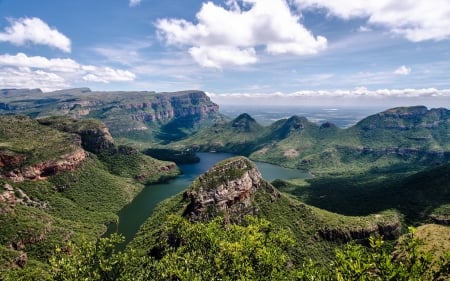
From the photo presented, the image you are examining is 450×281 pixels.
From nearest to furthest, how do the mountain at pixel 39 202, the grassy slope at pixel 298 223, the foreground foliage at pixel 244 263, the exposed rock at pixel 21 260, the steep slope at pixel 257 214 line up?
1. the foreground foliage at pixel 244 263
2. the exposed rock at pixel 21 260
3. the mountain at pixel 39 202
4. the grassy slope at pixel 298 223
5. the steep slope at pixel 257 214

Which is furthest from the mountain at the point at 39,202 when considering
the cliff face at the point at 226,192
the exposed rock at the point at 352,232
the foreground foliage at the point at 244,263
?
the exposed rock at the point at 352,232

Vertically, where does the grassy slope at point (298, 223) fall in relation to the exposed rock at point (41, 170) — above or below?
below

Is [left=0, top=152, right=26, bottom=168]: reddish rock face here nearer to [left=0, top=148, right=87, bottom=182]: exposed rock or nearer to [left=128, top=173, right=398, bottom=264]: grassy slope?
[left=0, top=148, right=87, bottom=182]: exposed rock

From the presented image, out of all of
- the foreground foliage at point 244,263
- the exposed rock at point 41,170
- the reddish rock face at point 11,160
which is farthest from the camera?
the exposed rock at point 41,170

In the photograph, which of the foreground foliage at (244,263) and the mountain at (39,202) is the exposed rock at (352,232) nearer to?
the foreground foliage at (244,263)

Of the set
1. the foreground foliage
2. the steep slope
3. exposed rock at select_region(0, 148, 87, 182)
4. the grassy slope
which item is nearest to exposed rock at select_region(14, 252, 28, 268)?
the grassy slope

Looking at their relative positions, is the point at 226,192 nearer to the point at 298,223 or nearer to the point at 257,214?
the point at 257,214

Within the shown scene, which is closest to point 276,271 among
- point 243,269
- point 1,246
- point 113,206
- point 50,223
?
point 243,269

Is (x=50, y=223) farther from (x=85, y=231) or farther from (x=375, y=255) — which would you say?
(x=375, y=255)
